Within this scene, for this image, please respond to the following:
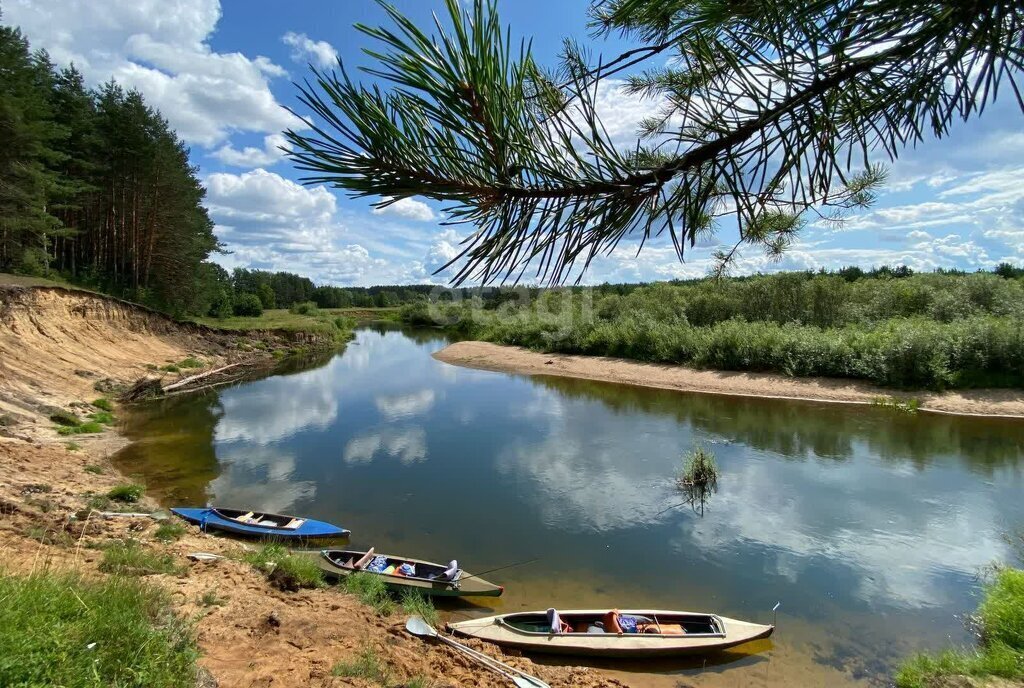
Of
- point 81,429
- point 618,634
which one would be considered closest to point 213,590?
point 618,634

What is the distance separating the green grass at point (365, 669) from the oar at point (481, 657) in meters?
0.94

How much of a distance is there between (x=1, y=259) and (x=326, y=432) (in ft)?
56.0

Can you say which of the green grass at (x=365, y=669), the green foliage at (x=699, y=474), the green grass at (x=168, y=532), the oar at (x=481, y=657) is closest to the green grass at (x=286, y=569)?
the green grass at (x=168, y=532)

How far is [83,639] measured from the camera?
2.53 m

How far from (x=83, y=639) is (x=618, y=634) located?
486 cm

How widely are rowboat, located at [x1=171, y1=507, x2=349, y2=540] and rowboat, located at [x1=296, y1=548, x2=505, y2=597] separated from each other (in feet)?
3.21

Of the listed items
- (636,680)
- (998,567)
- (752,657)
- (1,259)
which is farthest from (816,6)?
(1,259)

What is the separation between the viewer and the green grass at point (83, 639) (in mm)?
2211

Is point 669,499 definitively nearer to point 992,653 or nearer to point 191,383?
point 992,653

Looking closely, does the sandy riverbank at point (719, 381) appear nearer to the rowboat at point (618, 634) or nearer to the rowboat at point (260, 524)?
the rowboat at point (618, 634)

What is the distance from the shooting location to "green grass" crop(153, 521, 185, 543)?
668 centimetres

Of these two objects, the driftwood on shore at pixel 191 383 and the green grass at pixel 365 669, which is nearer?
the green grass at pixel 365 669

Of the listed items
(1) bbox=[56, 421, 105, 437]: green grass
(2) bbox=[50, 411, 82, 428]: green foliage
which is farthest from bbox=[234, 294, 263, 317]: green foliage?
(1) bbox=[56, 421, 105, 437]: green grass

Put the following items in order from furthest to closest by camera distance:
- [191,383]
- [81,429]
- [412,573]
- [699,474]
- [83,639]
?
[191,383], [81,429], [699,474], [412,573], [83,639]
